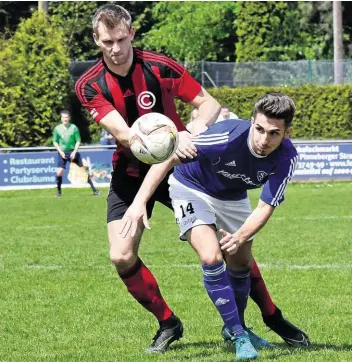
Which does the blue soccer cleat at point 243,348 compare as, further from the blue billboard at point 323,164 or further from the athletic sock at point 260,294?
the blue billboard at point 323,164

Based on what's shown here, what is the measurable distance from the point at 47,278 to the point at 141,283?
128 inches

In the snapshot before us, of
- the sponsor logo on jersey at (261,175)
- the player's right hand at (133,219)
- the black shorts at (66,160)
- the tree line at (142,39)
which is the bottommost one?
the tree line at (142,39)

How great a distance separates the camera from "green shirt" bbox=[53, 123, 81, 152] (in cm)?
2084

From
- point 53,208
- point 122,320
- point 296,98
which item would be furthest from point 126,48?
point 296,98

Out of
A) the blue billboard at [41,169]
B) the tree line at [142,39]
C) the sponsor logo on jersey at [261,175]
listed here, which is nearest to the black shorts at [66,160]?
the blue billboard at [41,169]

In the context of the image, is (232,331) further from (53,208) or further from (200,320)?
(53,208)

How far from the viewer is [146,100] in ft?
20.6

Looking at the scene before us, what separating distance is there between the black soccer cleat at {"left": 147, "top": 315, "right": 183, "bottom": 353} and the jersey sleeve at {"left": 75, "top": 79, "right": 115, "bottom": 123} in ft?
4.77

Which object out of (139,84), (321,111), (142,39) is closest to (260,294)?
(139,84)

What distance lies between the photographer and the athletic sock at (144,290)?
6.42 m

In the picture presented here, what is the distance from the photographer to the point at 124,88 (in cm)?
624

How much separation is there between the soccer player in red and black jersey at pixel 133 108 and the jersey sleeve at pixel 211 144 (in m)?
0.31

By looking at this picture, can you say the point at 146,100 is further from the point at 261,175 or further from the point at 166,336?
the point at 166,336

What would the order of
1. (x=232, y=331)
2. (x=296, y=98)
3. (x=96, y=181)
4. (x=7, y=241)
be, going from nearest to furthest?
Result: (x=232, y=331), (x=7, y=241), (x=96, y=181), (x=296, y=98)
